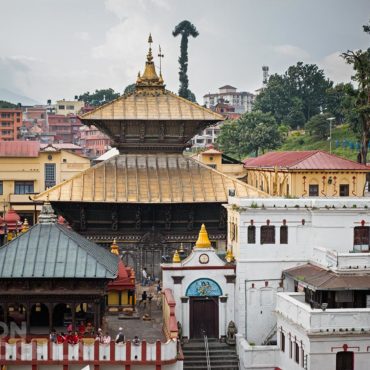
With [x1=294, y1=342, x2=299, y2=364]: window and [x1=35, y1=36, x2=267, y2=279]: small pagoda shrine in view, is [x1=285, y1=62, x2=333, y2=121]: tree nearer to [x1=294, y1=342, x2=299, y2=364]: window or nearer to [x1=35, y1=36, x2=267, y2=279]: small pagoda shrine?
[x1=35, y1=36, x2=267, y2=279]: small pagoda shrine

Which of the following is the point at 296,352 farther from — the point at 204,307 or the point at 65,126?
the point at 65,126

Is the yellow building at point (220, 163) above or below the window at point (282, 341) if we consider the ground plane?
above

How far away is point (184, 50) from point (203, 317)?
101 m

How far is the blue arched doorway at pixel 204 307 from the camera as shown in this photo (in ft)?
128

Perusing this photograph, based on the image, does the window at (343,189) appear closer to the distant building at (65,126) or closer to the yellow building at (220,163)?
the yellow building at (220,163)

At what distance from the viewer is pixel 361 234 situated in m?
39.7

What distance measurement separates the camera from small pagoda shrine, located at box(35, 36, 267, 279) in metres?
44.9

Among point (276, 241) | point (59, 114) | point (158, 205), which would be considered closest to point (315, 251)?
point (276, 241)

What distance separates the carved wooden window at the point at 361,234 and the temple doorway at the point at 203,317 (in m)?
6.87

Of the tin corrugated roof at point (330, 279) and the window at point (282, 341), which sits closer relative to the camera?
the tin corrugated roof at point (330, 279)

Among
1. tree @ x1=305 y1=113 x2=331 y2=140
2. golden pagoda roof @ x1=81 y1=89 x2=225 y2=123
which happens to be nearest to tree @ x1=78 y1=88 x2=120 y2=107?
tree @ x1=305 y1=113 x2=331 y2=140

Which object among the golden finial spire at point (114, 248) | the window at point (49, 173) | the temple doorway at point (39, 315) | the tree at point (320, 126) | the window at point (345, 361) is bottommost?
the window at point (345, 361)

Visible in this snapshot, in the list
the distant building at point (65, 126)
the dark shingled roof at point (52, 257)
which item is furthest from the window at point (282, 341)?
the distant building at point (65, 126)

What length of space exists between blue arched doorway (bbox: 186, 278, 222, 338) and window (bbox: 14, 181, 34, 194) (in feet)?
131
